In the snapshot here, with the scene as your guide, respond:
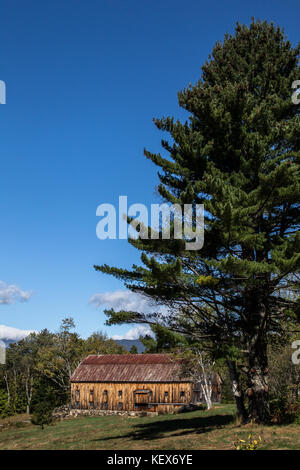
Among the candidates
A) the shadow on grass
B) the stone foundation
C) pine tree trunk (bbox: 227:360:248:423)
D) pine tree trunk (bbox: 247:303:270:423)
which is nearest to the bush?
the shadow on grass

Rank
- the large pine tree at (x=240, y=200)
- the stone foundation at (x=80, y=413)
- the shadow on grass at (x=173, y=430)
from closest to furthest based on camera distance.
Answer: the large pine tree at (x=240, y=200) → the shadow on grass at (x=173, y=430) → the stone foundation at (x=80, y=413)

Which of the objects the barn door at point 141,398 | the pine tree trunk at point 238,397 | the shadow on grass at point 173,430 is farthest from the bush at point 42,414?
the pine tree trunk at point 238,397

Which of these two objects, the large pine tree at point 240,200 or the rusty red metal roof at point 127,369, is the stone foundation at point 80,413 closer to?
the rusty red metal roof at point 127,369

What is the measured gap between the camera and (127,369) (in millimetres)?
49438

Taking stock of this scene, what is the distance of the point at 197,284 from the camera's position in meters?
15.3

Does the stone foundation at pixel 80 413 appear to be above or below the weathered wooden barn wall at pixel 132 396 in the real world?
below

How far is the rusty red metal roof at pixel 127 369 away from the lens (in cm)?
4712

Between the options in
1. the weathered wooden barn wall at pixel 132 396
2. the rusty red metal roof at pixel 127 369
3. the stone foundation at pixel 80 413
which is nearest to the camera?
the stone foundation at pixel 80 413

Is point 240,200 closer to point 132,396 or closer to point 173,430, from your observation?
point 173,430

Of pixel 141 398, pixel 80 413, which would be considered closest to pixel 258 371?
pixel 141 398

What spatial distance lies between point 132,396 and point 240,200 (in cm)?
3915

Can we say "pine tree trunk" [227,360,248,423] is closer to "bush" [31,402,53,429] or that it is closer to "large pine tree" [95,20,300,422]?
"large pine tree" [95,20,300,422]
